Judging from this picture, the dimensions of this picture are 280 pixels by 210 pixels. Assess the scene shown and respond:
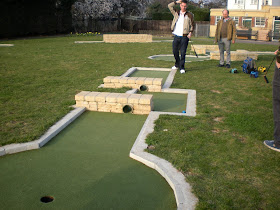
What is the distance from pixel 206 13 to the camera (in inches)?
1465

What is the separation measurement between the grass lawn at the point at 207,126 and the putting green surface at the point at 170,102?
394mm

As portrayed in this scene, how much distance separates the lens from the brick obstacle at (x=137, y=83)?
286 inches

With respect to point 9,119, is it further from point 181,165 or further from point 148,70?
point 148,70

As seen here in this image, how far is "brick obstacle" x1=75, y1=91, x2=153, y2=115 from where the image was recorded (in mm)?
5621

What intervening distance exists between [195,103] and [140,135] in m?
2.12

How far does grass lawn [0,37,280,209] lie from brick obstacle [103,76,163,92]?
1.73 ft

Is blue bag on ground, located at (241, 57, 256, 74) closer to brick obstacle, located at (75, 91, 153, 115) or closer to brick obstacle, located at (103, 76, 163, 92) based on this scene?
brick obstacle, located at (103, 76, 163, 92)

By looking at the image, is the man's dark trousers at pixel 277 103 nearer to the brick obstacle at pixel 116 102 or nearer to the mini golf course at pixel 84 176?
the mini golf course at pixel 84 176

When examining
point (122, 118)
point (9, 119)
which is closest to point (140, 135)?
point (122, 118)

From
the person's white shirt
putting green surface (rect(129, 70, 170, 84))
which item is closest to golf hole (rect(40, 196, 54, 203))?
putting green surface (rect(129, 70, 170, 84))

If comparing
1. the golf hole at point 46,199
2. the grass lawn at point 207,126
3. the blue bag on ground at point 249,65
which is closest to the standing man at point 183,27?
the grass lawn at point 207,126

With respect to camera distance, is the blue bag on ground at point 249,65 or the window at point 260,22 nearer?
the blue bag on ground at point 249,65

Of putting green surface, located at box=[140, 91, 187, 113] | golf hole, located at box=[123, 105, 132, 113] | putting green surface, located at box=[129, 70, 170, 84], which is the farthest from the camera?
putting green surface, located at box=[129, 70, 170, 84]

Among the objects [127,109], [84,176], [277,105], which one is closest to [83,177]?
[84,176]
